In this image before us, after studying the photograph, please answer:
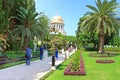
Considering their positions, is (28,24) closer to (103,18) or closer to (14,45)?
(14,45)

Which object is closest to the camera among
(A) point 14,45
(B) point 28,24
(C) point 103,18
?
(B) point 28,24

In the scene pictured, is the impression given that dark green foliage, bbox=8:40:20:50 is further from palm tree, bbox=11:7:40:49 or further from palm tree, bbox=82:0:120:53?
palm tree, bbox=82:0:120:53

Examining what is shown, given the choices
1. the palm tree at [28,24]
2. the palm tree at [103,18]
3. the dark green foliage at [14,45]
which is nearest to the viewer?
the palm tree at [28,24]

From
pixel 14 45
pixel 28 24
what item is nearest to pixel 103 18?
pixel 28 24

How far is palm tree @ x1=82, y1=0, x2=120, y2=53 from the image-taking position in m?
37.9

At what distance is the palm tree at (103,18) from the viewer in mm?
37906

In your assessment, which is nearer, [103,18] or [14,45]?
[103,18]

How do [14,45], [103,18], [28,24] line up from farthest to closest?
[14,45]
[103,18]
[28,24]

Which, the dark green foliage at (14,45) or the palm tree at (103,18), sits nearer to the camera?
the palm tree at (103,18)

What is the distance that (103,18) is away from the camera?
38.6 meters

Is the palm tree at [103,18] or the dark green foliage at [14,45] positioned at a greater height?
the palm tree at [103,18]

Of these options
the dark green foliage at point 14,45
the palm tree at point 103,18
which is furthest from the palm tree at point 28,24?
the palm tree at point 103,18

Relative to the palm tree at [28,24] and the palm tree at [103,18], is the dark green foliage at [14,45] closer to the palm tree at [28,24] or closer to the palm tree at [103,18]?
the palm tree at [28,24]

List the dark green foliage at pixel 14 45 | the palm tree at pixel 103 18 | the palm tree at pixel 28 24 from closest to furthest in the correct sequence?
the palm tree at pixel 28 24
the palm tree at pixel 103 18
the dark green foliage at pixel 14 45
